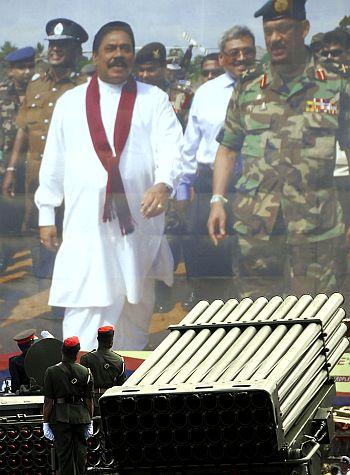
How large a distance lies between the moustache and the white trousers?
3.21 meters

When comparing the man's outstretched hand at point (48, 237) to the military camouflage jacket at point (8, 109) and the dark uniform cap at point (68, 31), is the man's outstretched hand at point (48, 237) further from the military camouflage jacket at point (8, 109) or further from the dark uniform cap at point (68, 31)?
the dark uniform cap at point (68, 31)

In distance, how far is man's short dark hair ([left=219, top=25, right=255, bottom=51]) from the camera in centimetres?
2391

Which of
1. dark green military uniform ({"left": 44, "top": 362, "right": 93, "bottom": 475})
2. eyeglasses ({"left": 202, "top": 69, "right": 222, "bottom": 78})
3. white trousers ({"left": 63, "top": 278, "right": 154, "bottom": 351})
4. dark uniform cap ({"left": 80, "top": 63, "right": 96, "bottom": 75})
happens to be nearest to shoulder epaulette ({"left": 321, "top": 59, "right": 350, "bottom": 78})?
eyeglasses ({"left": 202, "top": 69, "right": 222, "bottom": 78})

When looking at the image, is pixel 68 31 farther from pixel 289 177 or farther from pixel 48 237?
pixel 289 177

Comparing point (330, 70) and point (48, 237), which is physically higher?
point (330, 70)

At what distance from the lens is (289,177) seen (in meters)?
23.9

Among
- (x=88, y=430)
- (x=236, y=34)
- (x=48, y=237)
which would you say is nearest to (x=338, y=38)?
(x=236, y=34)

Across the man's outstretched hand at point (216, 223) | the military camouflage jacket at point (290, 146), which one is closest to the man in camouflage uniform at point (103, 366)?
the man's outstretched hand at point (216, 223)

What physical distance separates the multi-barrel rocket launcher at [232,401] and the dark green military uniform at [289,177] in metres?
11.3

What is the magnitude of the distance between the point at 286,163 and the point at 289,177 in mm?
214

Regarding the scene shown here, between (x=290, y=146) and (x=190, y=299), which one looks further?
(x=290, y=146)

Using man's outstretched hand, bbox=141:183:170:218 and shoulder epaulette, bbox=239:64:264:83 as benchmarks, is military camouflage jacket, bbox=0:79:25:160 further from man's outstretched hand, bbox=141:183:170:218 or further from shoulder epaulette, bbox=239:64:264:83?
shoulder epaulette, bbox=239:64:264:83

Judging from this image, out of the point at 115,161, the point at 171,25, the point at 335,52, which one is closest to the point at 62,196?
the point at 115,161

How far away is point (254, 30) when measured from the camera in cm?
2394
